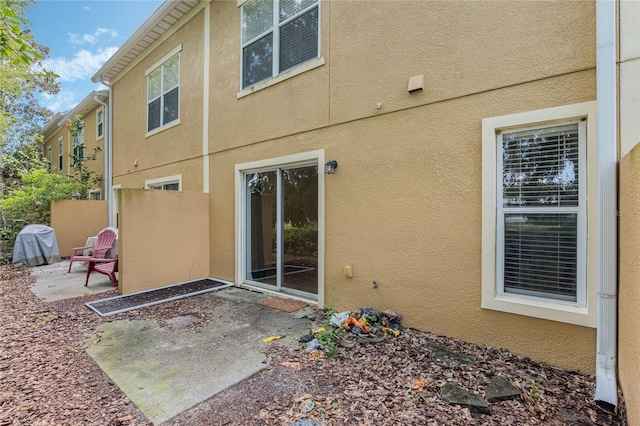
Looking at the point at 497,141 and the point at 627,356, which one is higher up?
the point at 497,141

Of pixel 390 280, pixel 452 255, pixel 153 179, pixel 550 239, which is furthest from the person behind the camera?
pixel 153 179

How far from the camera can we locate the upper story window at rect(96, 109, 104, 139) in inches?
481

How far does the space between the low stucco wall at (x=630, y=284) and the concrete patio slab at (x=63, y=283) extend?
7.96 metres

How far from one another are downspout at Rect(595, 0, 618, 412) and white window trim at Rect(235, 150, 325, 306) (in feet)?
11.0

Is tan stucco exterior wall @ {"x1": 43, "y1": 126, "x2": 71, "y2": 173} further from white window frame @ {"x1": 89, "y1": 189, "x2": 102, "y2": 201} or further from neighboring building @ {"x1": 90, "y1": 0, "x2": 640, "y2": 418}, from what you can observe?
neighboring building @ {"x1": 90, "y1": 0, "x2": 640, "y2": 418}

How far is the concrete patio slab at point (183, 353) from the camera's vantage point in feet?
9.01

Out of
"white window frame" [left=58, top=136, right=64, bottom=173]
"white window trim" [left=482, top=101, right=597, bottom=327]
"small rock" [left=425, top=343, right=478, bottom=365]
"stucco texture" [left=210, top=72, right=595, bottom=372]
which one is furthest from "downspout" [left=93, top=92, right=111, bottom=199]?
"white window trim" [left=482, top=101, right=597, bottom=327]

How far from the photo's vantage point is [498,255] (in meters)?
3.44

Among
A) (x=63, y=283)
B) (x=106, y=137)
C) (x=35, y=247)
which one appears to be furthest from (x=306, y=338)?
(x=106, y=137)

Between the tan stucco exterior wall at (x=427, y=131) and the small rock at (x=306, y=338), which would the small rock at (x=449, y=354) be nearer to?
the tan stucco exterior wall at (x=427, y=131)

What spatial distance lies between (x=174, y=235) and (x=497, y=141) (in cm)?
618

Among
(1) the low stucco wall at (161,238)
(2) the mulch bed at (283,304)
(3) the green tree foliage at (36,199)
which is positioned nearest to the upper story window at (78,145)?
(3) the green tree foliage at (36,199)

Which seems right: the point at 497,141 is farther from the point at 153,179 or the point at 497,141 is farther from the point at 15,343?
the point at 153,179

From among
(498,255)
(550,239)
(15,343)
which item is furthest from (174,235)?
(550,239)
